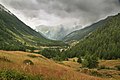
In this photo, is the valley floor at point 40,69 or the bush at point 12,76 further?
the valley floor at point 40,69

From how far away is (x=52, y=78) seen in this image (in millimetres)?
13523

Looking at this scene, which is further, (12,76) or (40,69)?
(40,69)

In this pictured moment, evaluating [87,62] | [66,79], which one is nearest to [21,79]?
[66,79]

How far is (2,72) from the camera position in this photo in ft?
36.1

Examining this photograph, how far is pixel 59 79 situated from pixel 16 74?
316 cm

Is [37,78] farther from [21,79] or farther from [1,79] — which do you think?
[1,79]

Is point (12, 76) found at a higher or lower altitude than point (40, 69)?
lower

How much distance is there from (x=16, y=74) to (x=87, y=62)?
10539cm

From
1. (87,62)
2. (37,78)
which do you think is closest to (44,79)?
(37,78)

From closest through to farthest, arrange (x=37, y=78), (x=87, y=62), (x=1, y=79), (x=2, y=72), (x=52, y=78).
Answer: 1. (x=1, y=79)
2. (x=2, y=72)
3. (x=37, y=78)
4. (x=52, y=78)
5. (x=87, y=62)

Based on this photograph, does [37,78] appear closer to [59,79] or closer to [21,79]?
[21,79]

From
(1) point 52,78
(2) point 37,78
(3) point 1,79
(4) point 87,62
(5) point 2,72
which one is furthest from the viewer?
(4) point 87,62

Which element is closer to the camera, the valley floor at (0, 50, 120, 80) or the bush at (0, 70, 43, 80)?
the bush at (0, 70, 43, 80)

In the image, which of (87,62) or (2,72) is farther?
(87,62)
